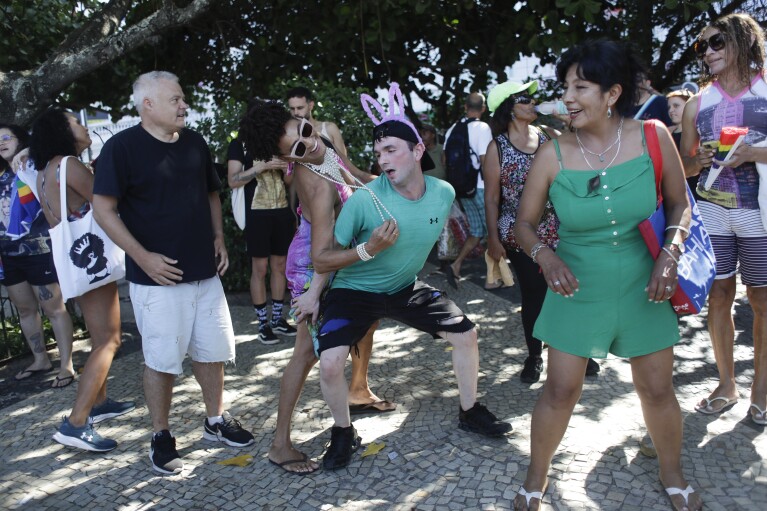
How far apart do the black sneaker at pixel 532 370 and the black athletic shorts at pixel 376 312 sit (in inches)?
41.4

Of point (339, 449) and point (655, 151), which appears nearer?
point (655, 151)

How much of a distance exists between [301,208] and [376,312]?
704 mm

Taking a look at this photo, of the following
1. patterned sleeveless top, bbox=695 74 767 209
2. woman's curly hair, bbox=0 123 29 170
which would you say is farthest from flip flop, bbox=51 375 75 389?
patterned sleeveless top, bbox=695 74 767 209

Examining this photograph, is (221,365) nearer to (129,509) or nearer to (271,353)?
(129,509)

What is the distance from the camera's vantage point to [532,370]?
4.66 m

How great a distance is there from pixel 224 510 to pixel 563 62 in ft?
8.37

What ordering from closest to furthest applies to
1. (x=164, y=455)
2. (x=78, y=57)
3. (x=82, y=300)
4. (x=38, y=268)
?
1. (x=164, y=455)
2. (x=82, y=300)
3. (x=38, y=268)
4. (x=78, y=57)

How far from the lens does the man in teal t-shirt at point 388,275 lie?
11.6 feet

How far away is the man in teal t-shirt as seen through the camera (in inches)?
139

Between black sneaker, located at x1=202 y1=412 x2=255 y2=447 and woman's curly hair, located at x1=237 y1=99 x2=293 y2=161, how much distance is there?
1.54 meters

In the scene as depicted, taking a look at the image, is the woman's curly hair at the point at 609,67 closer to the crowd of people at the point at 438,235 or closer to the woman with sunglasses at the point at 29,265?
the crowd of people at the point at 438,235

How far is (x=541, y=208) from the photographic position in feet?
10.3

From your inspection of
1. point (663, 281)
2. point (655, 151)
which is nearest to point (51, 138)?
point (655, 151)

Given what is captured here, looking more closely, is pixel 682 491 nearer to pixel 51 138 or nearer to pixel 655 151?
pixel 655 151
